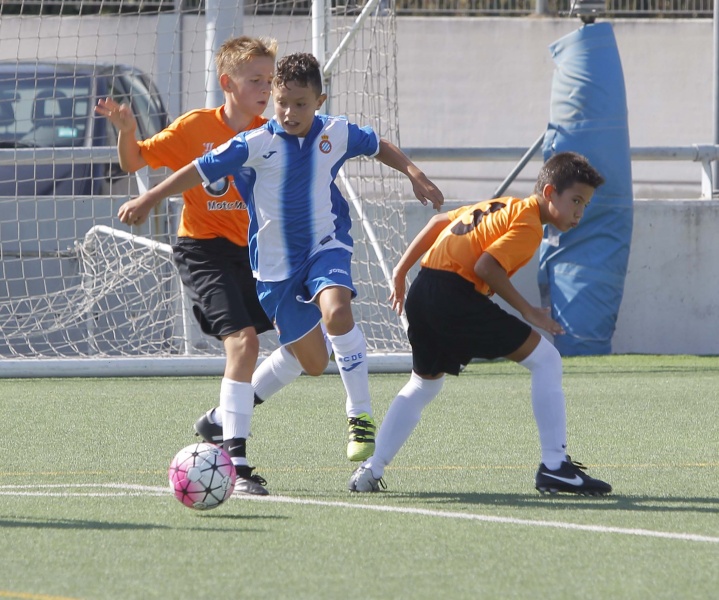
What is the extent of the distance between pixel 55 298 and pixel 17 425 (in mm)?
3306

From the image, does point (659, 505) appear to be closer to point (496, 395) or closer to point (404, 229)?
point (496, 395)

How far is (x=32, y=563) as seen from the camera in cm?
391

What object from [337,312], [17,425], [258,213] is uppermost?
[258,213]

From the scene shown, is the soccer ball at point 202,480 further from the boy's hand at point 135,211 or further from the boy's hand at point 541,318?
the boy's hand at point 541,318

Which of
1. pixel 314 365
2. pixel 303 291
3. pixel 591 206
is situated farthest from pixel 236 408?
pixel 591 206

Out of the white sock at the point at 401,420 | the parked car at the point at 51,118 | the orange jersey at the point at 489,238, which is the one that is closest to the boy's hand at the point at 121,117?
the orange jersey at the point at 489,238

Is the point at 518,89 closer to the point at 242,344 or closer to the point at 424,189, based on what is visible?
the point at 424,189

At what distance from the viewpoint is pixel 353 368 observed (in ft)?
18.1

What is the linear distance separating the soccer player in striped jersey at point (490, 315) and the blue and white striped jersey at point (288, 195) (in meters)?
0.38

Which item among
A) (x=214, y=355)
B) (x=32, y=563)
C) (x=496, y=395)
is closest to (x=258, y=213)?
(x=32, y=563)

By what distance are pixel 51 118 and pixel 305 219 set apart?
5386 millimetres

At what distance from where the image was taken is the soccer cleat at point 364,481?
529cm

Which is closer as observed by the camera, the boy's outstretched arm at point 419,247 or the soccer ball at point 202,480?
the soccer ball at point 202,480

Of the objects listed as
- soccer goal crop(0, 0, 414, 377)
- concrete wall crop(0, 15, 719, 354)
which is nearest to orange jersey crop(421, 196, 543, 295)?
soccer goal crop(0, 0, 414, 377)
